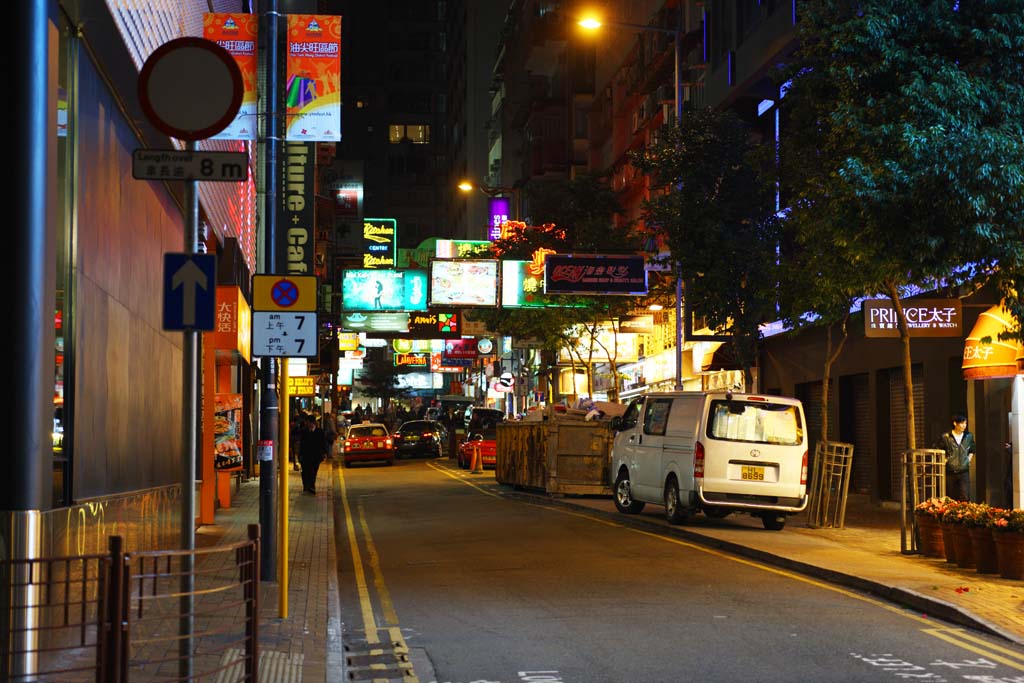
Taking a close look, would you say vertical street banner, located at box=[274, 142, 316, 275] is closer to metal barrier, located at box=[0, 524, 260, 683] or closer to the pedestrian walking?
metal barrier, located at box=[0, 524, 260, 683]

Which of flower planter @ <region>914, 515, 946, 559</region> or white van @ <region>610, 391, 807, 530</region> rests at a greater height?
white van @ <region>610, 391, 807, 530</region>

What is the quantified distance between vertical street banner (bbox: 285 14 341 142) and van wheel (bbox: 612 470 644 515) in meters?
12.6

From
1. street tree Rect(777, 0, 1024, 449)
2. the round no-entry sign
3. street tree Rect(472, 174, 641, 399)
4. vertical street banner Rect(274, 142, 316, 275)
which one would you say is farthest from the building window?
the round no-entry sign

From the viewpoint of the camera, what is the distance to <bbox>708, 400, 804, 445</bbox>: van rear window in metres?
21.6

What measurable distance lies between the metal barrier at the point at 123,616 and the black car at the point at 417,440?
44.3 meters

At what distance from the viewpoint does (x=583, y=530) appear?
21.8 metres

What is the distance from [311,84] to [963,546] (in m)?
8.86

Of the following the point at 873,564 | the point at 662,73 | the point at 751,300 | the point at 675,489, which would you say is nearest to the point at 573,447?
the point at 751,300

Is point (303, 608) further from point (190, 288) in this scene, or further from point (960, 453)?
point (960, 453)

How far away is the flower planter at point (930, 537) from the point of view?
1677cm

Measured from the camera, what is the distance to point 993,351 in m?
19.2

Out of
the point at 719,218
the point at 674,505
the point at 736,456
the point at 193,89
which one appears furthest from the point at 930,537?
the point at 193,89

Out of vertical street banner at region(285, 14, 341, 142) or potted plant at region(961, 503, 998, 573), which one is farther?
potted plant at region(961, 503, 998, 573)

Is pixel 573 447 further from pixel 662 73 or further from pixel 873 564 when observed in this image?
pixel 662 73
